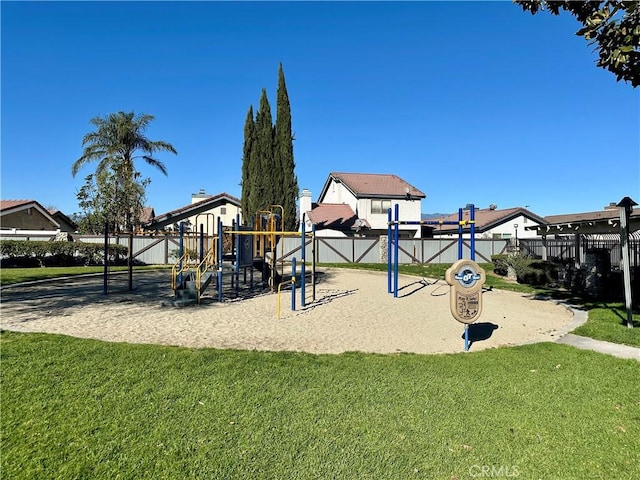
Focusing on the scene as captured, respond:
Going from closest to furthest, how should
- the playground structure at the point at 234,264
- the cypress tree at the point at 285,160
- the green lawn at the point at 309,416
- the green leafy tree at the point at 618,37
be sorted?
the green lawn at the point at 309,416 < the green leafy tree at the point at 618,37 < the playground structure at the point at 234,264 < the cypress tree at the point at 285,160

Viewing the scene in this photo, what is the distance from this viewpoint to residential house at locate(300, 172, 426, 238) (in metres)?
32.8

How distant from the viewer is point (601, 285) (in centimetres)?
1345

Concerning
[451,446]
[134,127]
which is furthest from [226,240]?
[134,127]

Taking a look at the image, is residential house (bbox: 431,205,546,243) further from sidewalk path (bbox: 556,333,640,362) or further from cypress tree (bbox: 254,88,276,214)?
sidewalk path (bbox: 556,333,640,362)

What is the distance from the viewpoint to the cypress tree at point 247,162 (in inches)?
1141

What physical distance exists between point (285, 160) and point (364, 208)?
341 inches

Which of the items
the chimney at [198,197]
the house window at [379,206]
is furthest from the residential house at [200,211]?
the house window at [379,206]

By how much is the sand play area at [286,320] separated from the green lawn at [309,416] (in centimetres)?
129

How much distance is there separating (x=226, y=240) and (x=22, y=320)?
9.26 meters

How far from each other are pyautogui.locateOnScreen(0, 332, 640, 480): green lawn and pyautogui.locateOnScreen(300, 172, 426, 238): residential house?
26860mm

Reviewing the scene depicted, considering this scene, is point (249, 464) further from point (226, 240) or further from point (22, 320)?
point (226, 240)

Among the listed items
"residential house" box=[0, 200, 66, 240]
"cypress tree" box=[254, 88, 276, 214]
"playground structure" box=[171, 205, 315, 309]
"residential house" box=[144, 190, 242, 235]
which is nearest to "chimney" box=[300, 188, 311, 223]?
"residential house" box=[144, 190, 242, 235]

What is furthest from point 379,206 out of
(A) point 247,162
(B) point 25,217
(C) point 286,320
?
(B) point 25,217

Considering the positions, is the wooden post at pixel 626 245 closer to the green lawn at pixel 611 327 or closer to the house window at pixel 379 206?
the green lawn at pixel 611 327
